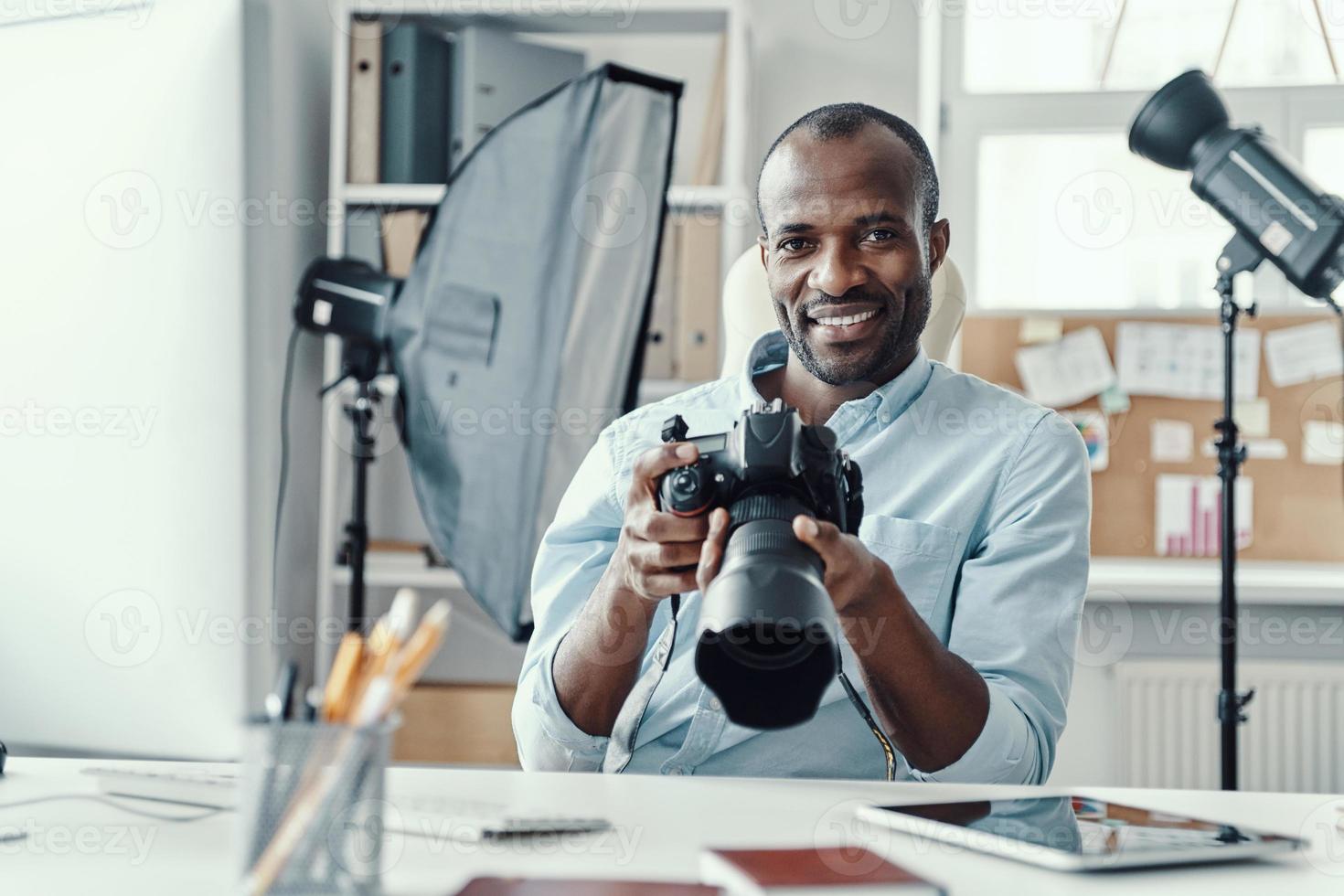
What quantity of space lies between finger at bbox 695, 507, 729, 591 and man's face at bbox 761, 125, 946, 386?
0.46 m

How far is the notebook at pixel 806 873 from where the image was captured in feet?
1.63

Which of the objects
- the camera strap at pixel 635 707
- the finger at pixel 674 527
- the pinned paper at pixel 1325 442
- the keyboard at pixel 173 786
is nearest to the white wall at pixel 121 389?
the keyboard at pixel 173 786

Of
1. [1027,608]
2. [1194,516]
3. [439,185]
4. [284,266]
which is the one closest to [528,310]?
[439,185]

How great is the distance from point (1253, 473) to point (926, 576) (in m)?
1.65

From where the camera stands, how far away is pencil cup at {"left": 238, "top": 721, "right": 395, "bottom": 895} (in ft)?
1.55

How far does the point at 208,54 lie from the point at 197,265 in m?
0.29

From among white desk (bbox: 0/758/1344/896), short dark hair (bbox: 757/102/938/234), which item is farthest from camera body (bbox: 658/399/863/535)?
short dark hair (bbox: 757/102/938/234)

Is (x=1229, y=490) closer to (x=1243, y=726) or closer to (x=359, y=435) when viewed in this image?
(x=1243, y=726)

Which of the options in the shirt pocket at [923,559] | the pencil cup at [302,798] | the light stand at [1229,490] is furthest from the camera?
the light stand at [1229,490]

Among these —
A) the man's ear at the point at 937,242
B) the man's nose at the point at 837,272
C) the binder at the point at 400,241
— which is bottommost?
the man's nose at the point at 837,272

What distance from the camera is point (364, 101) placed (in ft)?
7.66

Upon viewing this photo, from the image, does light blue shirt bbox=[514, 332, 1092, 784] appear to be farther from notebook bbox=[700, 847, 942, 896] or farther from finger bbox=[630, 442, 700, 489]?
notebook bbox=[700, 847, 942, 896]

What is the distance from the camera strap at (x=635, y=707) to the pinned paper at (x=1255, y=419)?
5.86 ft

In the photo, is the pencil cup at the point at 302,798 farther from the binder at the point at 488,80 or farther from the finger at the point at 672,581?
the binder at the point at 488,80
